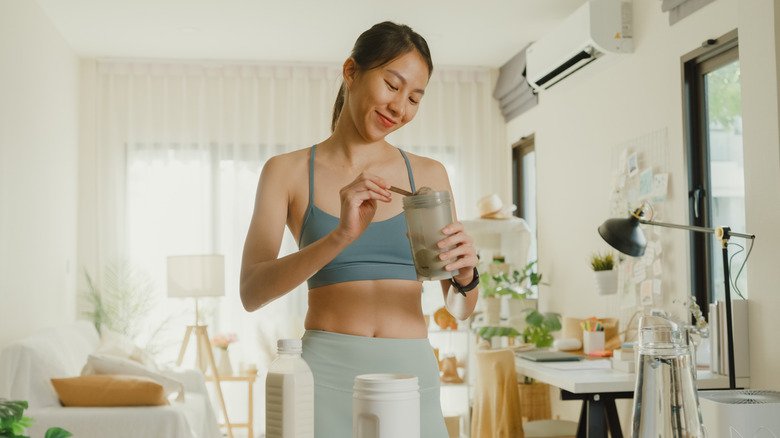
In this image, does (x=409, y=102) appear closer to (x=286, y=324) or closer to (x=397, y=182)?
(x=397, y=182)

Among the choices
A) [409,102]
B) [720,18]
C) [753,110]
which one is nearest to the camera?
[409,102]

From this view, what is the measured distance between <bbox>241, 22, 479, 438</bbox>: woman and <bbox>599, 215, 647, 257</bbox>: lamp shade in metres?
1.73

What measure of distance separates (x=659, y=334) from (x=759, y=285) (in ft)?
6.69

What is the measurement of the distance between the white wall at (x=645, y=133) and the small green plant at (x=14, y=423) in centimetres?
221

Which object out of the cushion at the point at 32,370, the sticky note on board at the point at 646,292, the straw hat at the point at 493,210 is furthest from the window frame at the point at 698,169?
the cushion at the point at 32,370

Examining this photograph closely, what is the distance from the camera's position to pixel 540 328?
4.19 metres

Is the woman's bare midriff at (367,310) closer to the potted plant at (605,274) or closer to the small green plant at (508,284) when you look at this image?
the potted plant at (605,274)

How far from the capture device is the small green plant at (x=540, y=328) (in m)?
4.12

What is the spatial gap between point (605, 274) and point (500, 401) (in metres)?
1.04

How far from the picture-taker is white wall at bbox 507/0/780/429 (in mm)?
2395

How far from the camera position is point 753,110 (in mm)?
2387

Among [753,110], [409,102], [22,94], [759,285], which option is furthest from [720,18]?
[22,94]

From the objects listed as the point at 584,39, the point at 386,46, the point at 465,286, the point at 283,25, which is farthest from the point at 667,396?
the point at 283,25

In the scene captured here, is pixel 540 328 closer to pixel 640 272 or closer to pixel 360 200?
pixel 640 272
